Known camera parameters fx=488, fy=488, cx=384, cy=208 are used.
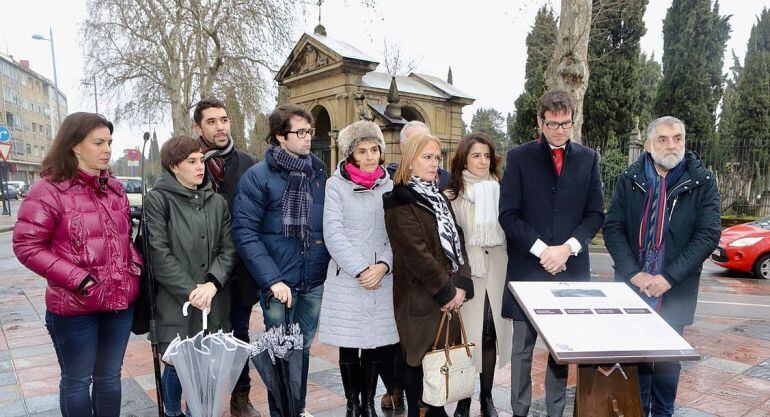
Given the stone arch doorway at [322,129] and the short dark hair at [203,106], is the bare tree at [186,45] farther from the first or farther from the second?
the short dark hair at [203,106]

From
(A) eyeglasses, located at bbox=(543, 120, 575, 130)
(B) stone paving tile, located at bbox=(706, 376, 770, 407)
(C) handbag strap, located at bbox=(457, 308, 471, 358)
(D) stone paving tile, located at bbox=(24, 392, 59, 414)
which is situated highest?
(A) eyeglasses, located at bbox=(543, 120, 575, 130)

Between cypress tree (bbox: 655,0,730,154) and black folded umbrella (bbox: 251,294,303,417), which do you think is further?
cypress tree (bbox: 655,0,730,154)

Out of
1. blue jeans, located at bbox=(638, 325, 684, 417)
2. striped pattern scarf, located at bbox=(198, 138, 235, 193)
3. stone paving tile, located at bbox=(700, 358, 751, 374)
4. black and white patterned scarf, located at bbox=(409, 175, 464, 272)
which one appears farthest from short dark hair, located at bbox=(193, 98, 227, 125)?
stone paving tile, located at bbox=(700, 358, 751, 374)

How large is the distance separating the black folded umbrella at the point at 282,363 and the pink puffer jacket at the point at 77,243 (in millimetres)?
768

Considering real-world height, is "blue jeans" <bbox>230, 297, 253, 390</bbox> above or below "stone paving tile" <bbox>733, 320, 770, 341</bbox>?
above

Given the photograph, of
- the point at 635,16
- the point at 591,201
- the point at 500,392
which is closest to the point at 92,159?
the point at 591,201

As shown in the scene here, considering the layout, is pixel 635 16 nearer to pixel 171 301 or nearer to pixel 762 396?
pixel 762 396

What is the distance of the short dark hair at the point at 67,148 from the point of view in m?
2.40

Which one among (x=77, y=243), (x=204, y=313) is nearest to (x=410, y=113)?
(x=204, y=313)

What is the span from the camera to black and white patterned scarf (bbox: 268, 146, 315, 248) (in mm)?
2859

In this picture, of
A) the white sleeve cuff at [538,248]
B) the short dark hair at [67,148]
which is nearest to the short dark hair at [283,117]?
the short dark hair at [67,148]

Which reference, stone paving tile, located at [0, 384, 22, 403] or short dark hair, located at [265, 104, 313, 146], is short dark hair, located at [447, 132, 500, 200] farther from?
stone paving tile, located at [0, 384, 22, 403]

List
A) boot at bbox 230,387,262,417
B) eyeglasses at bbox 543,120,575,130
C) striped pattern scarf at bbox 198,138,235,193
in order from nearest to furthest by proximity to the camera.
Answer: eyeglasses at bbox 543,120,575,130 < striped pattern scarf at bbox 198,138,235,193 < boot at bbox 230,387,262,417

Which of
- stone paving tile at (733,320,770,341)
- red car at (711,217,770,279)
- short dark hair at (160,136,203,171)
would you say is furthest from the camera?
red car at (711,217,770,279)
